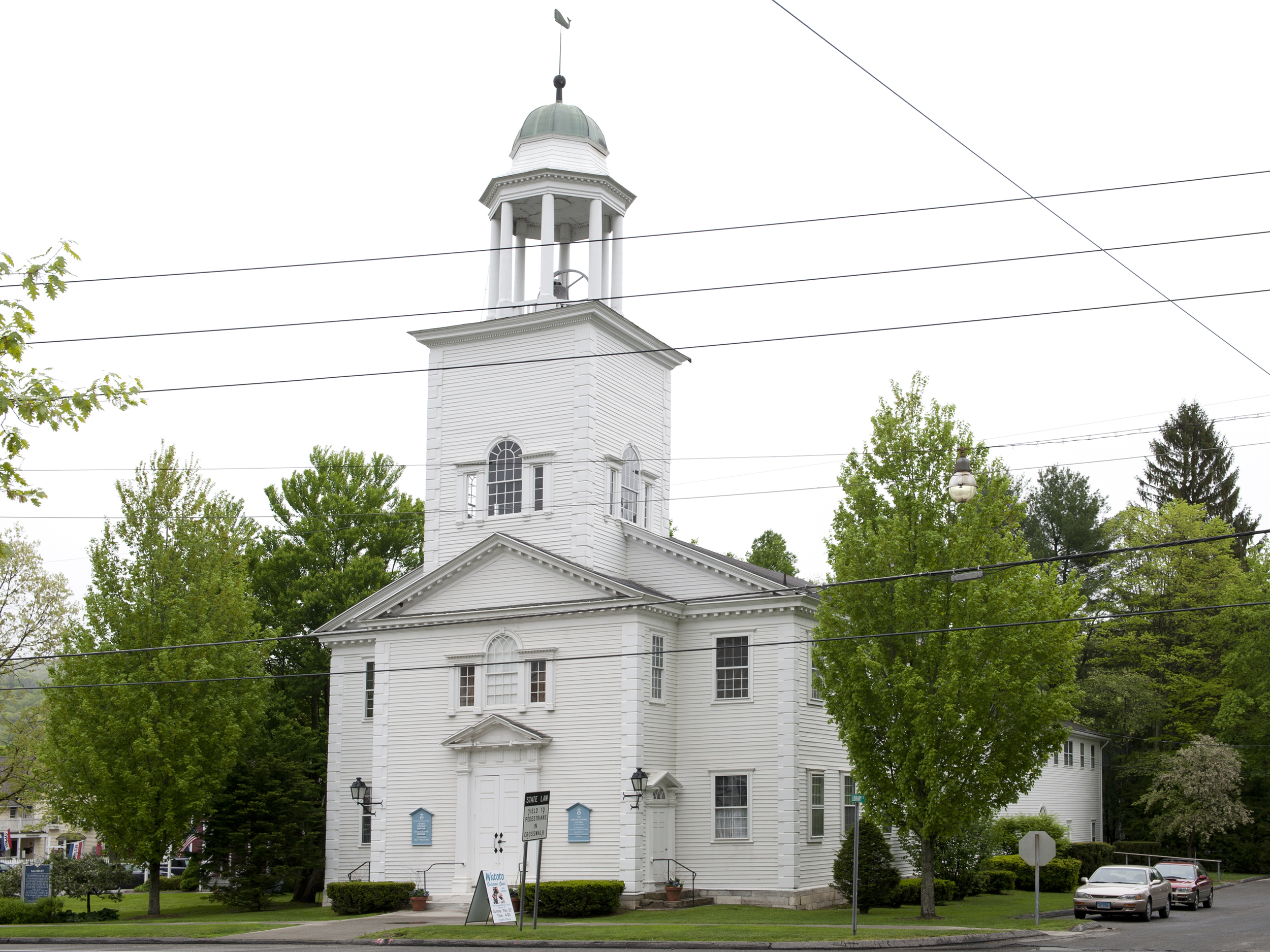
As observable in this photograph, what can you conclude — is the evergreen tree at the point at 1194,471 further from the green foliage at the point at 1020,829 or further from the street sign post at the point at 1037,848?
the street sign post at the point at 1037,848

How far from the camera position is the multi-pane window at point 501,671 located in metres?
33.9

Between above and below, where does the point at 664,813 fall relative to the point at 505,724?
below

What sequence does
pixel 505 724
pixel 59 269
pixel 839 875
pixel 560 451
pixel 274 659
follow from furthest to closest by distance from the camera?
1. pixel 274 659
2. pixel 560 451
3. pixel 505 724
4. pixel 839 875
5. pixel 59 269

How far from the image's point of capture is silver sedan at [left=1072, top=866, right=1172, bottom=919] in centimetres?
2988

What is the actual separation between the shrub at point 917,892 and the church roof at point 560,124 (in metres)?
22.6

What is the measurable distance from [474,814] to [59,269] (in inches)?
900

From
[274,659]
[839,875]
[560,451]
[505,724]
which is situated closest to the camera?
[839,875]

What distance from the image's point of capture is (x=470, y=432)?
36.8 m

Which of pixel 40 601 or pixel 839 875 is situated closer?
pixel 839 875

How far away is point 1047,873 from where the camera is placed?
127ft

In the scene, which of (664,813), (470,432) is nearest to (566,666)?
A: (664,813)

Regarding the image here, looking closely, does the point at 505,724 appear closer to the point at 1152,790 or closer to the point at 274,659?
the point at 274,659

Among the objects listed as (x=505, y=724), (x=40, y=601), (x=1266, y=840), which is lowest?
(x=1266, y=840)

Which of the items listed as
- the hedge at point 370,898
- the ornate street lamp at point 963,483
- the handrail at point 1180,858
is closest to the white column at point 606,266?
the hedge at point 370,898
